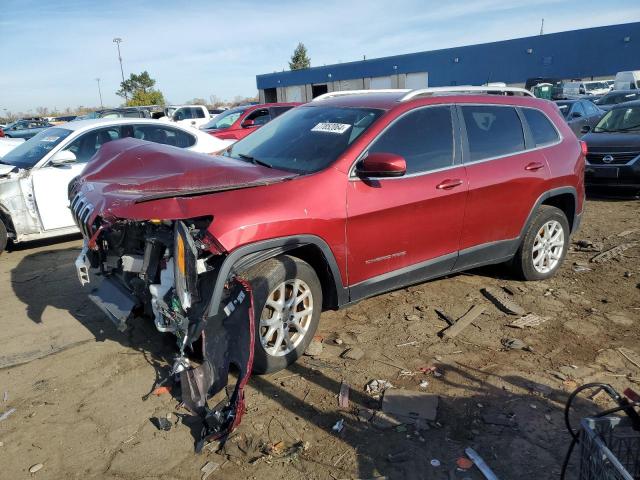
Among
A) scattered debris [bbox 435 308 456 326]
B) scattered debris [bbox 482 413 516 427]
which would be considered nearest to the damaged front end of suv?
scattered debris [bbox 482 413 516 427]

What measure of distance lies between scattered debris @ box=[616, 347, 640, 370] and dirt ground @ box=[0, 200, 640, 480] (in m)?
0.04

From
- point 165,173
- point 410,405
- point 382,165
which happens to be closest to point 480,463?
point 410,405

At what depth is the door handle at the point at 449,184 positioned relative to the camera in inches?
164

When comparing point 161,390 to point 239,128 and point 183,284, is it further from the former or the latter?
point 239,128

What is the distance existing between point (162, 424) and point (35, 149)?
5545 millimetres

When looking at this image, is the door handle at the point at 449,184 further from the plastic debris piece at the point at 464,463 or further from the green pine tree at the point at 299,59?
the green pine tree at the point at 299,59

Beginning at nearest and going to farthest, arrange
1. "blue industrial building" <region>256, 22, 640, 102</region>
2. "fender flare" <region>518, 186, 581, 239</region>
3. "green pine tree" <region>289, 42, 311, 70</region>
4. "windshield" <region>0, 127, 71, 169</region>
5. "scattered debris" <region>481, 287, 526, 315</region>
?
"scattered debris" <region>481, 287, 526, 315</region>
"fender flare" <region>518, 186, 581, 239</region>
"windshield" <region>0, 127, 71, 169</region>
"blue industrial building" <region>256, 22, 640, 102</region>
"green pine tree" <region>289, 42, 311, 70</region>

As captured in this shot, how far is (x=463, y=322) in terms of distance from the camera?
443 cm

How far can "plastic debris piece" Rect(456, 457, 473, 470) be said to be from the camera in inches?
107

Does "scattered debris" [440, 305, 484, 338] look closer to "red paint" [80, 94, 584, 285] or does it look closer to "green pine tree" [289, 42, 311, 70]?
"red paint" [80, 94, 584, 285]

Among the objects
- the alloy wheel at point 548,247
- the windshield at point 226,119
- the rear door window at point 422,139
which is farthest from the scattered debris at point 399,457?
the windshield at point 226,119

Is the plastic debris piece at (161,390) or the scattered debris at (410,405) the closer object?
the scattered debris at (410,405)

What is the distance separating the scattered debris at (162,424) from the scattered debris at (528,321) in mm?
2897

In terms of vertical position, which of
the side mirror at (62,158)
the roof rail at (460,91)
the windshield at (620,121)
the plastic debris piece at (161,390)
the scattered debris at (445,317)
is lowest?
the scattered debris at (445,317)
